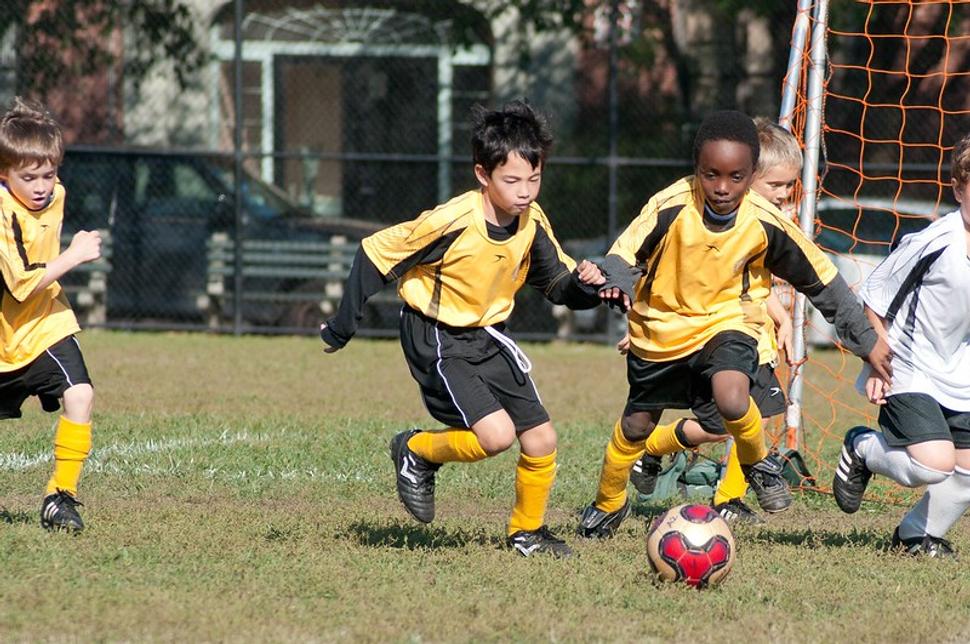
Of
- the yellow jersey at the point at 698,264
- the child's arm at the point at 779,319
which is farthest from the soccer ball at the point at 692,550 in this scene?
the child's arm at the point at 779,319

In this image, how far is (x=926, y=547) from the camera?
5.59m

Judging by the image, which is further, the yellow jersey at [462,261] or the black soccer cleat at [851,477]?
the black soccer cleat at [851,477]

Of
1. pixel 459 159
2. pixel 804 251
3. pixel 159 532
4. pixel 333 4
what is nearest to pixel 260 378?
pixel 459 159

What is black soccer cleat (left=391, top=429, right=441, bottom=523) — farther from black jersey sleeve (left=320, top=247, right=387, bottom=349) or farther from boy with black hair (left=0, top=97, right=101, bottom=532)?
boy with black hair (left=0, top=97, right=101, bottom=532)

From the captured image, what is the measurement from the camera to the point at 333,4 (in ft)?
56.3

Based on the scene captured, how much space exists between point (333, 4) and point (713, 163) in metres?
12.5

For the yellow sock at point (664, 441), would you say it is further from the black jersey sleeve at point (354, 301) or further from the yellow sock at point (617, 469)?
the black jersey sleeve at point (354, 301)

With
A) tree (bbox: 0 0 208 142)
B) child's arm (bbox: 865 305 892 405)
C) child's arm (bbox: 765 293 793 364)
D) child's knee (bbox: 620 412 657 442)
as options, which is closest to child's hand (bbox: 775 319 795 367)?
child's arm (bbox: 765 293 793 364)

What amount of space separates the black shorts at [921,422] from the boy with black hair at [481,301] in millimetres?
Answer: 1196

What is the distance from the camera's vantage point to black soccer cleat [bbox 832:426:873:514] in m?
5.69

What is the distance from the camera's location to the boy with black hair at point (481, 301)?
5398 millimetres

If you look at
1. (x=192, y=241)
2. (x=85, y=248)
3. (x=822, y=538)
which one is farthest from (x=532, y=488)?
(x=192, y=241)

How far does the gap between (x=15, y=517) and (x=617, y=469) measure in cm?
244

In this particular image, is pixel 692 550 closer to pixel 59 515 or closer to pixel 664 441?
pixel 664 441
